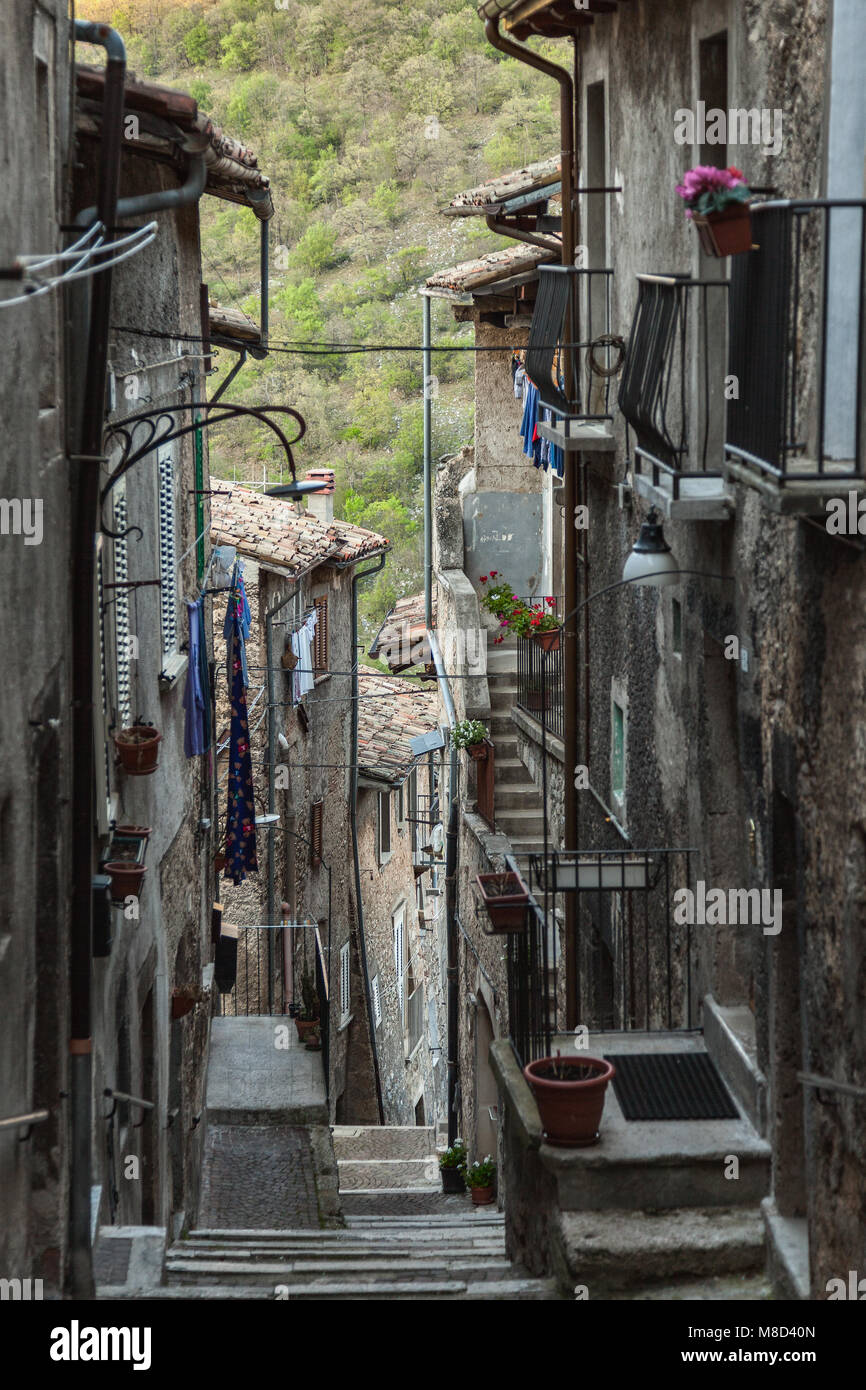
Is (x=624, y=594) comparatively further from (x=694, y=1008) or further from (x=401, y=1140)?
(x=401, y=1140)

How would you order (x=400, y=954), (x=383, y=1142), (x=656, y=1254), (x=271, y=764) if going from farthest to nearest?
(x=400, y=954) → (x=383, y=1142) → (x=271, y=764) → (x=656, y=1254)

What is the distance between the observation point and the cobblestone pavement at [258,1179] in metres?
12.9

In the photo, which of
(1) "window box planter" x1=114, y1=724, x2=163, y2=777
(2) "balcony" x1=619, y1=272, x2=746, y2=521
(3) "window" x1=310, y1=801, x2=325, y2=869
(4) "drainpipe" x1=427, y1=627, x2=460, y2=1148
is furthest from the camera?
(3) "window" x1=310, y1=801, x2=325, y2=869

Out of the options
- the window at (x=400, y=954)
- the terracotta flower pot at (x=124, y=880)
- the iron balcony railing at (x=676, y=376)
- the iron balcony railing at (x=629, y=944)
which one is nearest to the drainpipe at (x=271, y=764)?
the iron balcony railing at (x=629, y=944)

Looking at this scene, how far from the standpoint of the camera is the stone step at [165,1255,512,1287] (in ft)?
27.1

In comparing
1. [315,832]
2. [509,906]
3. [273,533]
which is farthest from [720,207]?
[315,832]

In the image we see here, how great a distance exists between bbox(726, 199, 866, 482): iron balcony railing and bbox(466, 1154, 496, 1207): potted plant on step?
10.6 metres

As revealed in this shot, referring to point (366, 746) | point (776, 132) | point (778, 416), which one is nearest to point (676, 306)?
point (776, 132)

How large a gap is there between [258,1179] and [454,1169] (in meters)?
3.09

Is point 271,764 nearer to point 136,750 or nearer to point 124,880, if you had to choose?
point 136,750

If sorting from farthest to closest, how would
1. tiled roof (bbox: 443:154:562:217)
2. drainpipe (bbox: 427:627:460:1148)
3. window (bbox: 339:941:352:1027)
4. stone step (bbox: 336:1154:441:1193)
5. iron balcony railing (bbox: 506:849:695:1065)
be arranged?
window (bbox: 339:941:352:1027) < drainpipe (bbox: 427:627:460:1148) < stone step (bbox: 336:1154:441:1193) < tiled roof (bbox: 443:154:562:217) < iron balcony railing (bbox: 506:849:695:1065)

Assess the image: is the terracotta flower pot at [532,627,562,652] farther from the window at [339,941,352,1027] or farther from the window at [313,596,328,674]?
the window at [339,941,352,1027]

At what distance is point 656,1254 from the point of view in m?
7.13

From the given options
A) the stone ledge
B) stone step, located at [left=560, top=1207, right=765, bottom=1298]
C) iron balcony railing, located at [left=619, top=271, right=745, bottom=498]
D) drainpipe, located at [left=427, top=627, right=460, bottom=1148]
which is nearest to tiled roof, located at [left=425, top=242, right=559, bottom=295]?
drainpipe, located at [left=427, top=627, right=460, bottom=1148]
